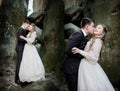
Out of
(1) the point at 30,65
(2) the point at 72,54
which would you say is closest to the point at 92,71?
(2) the point at 72,54

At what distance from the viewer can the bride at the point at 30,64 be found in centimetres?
757

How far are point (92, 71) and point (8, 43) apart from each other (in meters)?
4.32

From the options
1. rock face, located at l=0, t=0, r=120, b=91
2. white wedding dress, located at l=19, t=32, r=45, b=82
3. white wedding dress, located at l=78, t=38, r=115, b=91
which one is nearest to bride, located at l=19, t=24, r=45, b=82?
white wedding dress, located at l=19, t=32, r=45, b=82

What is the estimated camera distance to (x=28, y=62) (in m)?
7.65

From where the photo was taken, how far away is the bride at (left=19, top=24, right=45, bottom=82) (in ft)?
24.8

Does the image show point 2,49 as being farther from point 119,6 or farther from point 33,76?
point 119,6

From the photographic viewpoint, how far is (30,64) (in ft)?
25.1

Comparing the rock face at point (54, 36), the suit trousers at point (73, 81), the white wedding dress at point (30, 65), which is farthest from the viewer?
the rock face at point (54, 36)

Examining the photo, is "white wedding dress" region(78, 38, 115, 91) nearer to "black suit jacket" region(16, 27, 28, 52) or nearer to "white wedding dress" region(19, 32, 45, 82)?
"white wedding dress" region(19, 32, 45, 82)

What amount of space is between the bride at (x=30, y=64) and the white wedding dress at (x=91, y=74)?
2.32 meters

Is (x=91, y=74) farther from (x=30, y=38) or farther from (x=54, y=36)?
(x=54, y=36)

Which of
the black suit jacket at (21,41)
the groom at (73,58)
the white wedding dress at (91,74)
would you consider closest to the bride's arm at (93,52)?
the white wedding dress at (91,74)

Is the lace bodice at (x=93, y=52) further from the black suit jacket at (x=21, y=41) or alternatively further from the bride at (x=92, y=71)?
the black suit jacket at (x=21, y=41)

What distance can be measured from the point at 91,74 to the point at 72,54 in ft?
1.89
